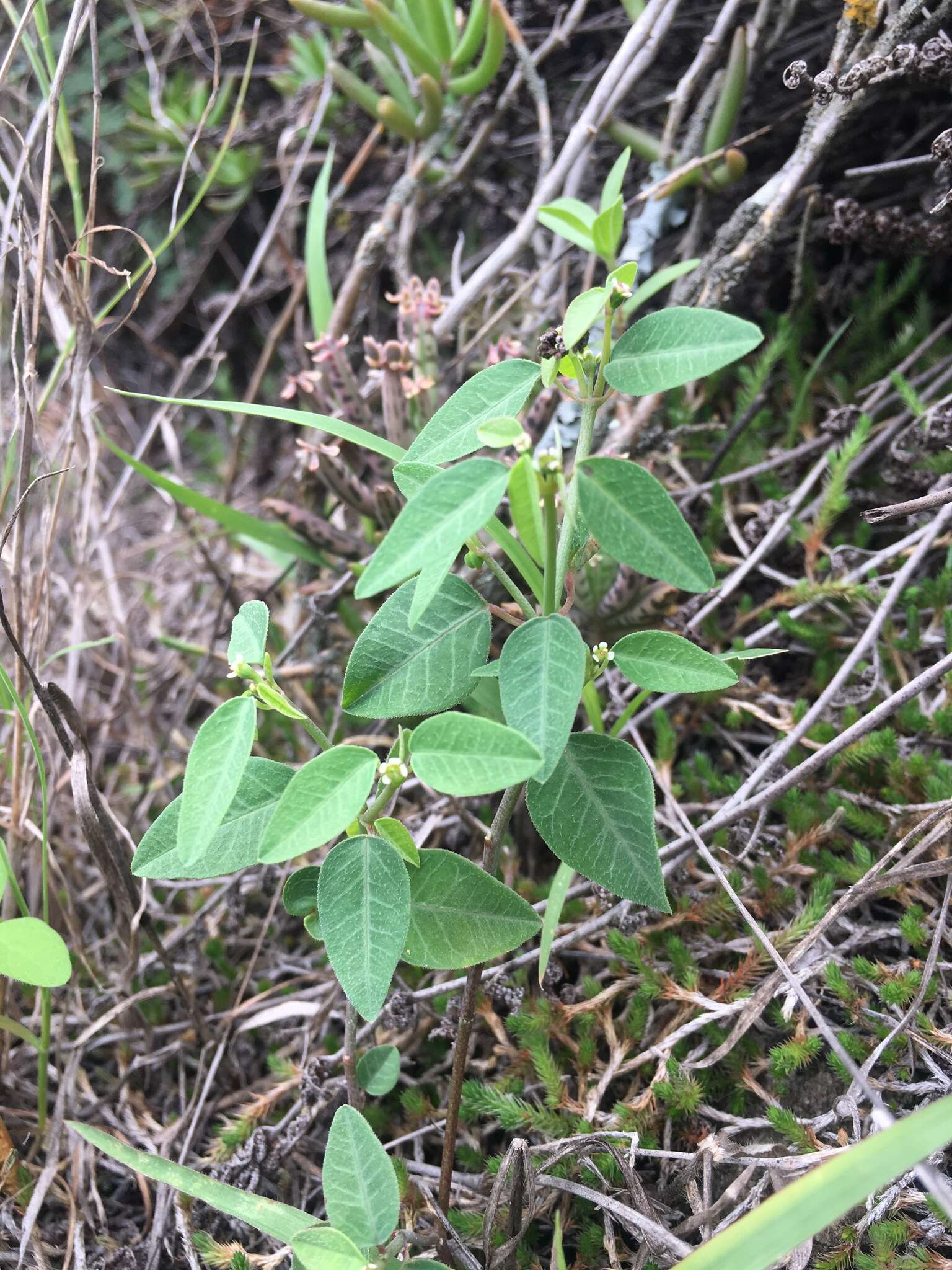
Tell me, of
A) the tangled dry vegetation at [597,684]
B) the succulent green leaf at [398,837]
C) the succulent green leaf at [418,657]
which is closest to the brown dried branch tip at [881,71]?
the tangled dry vegetation at [597,684]

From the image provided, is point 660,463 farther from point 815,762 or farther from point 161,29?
point 161,29

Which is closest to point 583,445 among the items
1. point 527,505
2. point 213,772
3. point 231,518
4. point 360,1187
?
point 527,505

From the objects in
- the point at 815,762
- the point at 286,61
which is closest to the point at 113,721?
the point at 815,762

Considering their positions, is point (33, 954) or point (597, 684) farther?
point (597, 684)

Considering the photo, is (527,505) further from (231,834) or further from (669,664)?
(231,834)

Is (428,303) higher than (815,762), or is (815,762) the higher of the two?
(428,303)

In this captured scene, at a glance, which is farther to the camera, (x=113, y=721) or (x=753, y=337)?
(x=113, y=721)

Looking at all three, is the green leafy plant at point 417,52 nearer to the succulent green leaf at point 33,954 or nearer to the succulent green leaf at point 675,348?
the succulent green leaf at point 675,348
